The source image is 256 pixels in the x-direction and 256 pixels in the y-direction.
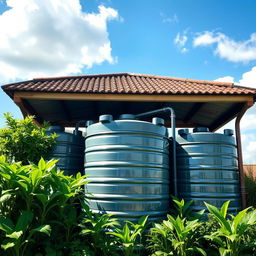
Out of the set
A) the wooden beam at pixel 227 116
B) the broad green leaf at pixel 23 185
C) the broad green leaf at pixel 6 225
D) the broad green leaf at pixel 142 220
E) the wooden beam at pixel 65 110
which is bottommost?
the broad green leaf at pixel 142 220

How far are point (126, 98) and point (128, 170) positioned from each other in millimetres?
2096

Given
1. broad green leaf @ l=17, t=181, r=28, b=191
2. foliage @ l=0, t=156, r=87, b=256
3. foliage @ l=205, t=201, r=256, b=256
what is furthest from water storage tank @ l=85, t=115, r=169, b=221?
broad green leaf @ l=17, t=181, r=28, b=191

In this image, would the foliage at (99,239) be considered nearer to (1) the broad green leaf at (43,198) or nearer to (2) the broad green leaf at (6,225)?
(1) the broad green leaf at (43,198)

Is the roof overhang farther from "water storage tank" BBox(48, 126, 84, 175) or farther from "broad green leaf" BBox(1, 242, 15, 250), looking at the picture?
"broad green leaf" BBox(1, 242, 15, 250)

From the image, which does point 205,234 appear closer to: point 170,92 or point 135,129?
point 135,129

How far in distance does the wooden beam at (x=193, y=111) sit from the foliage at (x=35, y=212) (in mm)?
4727

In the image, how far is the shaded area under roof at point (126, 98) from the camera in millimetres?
4887

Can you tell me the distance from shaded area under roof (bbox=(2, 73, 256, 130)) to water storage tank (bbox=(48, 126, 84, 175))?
96 centimetres

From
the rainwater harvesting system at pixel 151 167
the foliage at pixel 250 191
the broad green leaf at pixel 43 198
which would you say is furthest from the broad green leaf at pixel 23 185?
the foliage at pixel 250 191

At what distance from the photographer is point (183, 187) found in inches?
155

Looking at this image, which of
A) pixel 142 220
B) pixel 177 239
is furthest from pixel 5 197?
pixel 177 239

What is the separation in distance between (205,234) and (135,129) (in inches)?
73.5

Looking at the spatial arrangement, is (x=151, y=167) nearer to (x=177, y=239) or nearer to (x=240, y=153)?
(x=177, y=239)

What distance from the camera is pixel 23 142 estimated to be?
152 inches
